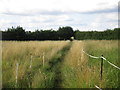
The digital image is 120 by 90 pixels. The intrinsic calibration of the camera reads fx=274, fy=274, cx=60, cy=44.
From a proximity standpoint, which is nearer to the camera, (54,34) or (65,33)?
(54,34)

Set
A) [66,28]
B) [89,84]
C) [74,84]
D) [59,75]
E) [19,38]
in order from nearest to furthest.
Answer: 1. [89,84]
2. [74,84]
3. [59,75]
4. [19,38]
5. [66,28]

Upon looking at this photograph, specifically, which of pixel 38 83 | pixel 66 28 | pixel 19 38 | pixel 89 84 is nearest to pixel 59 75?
pixel 38 83

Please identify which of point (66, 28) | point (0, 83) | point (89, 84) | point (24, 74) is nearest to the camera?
point (89, 84)

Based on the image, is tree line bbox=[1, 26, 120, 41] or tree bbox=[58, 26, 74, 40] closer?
tree line bbox=[1, 26, 120, 41]

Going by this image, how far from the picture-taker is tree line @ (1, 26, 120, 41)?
39513 mm

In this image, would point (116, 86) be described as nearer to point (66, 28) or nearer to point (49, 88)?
point (49, 88)

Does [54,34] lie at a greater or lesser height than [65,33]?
lesser

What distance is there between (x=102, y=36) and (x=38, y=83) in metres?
36.4

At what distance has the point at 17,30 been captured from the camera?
4694cm

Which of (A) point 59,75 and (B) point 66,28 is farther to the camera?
(B) point 66,28

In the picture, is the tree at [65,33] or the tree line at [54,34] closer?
the tree line at [54,34]

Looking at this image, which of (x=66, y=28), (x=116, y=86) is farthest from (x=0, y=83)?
(x=66, y=28)

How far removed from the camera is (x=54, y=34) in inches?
2825

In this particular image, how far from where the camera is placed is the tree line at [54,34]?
130 feet
